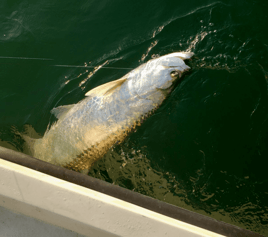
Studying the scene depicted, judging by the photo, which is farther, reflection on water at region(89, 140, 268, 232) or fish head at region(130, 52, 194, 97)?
reflection on water at region(89, 140, 268, 232)

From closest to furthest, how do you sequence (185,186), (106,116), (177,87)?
(106,116), (185,186), (177,87)

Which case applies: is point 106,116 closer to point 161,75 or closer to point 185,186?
point 161,75

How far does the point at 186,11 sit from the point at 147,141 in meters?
2.49

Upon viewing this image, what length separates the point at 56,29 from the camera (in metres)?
4.44

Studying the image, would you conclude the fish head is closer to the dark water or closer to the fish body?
the fish body

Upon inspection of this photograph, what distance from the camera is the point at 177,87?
156 inches

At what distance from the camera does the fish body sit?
11.3 feet

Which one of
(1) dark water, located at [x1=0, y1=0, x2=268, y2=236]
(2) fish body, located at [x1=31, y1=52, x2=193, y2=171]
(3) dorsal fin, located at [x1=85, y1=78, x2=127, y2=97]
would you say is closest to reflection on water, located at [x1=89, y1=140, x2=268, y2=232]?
(1) dark water, located at [x1=0, y1=0, x2=268, y2=236]

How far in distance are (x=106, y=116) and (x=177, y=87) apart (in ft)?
4.31

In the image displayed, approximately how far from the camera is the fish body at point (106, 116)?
3439mm

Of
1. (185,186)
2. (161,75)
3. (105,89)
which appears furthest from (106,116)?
(185,186)

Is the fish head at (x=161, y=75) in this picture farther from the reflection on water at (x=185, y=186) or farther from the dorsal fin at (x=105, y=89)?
the reflection on water at (x=185, y=186)

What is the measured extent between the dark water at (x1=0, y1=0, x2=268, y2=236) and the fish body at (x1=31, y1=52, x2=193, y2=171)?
35cm

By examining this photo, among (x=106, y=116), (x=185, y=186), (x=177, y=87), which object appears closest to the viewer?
(x=106, y=116)
